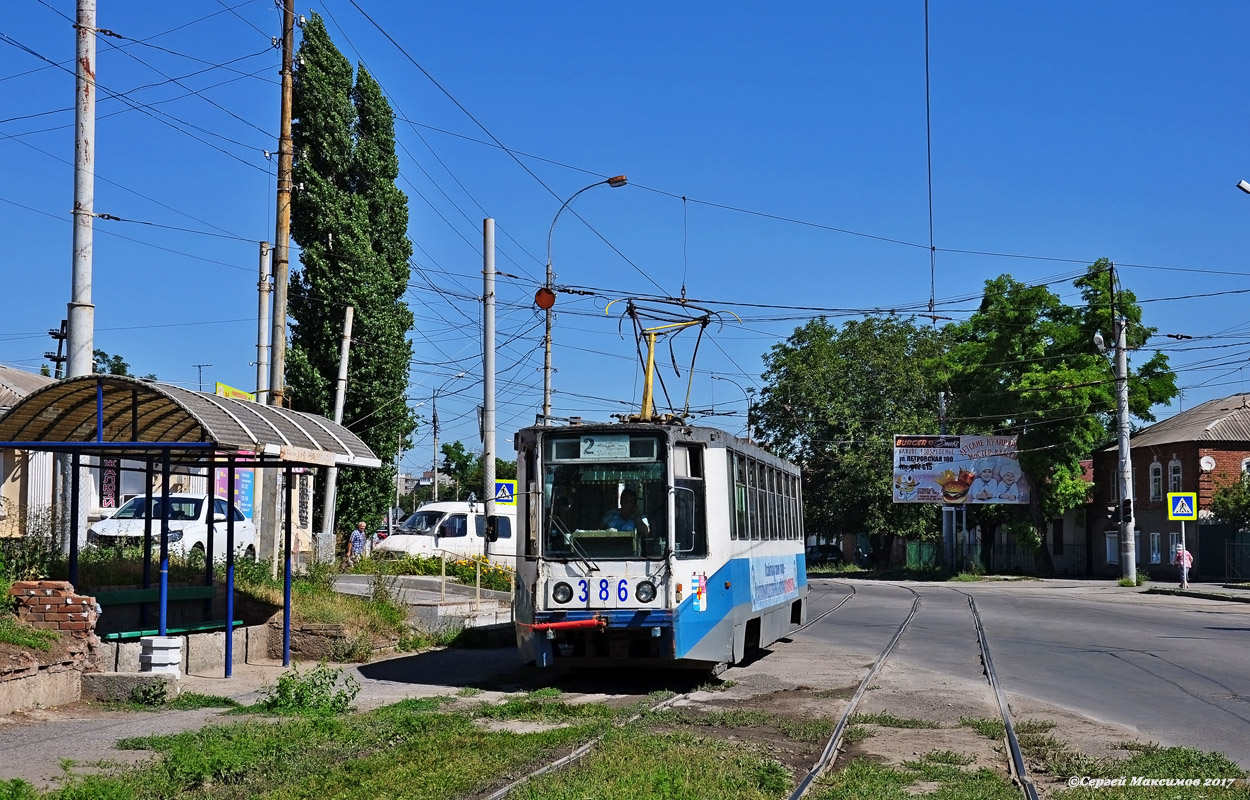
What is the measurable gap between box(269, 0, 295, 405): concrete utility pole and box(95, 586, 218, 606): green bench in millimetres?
5188

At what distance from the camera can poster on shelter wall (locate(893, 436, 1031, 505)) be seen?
2296 inches

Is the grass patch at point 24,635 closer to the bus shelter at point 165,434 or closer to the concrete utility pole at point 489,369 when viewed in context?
the bus shelter at point 165,434

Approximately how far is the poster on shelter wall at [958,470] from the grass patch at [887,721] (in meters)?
48.6

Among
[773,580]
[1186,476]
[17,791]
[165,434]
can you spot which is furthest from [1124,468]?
[17,791]

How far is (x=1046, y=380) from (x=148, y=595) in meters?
48.6

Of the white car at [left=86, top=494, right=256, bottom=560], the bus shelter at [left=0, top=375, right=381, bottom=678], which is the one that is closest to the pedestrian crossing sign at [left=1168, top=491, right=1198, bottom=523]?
the white car at [left=86, top=494, right=256, bottom=560]

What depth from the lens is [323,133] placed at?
117 feet

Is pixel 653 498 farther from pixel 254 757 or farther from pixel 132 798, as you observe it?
pixel 132 798

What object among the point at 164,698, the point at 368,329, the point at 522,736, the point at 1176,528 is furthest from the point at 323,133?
the point at 1176,528

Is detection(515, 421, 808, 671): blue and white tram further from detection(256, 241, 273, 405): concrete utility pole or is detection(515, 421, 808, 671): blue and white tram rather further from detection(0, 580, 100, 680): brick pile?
detection(256, 241, 273, 405): concrete utility pole

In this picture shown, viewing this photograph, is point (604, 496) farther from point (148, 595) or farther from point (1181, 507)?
point (1181, 507)

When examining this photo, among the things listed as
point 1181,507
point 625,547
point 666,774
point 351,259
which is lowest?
point 666,774

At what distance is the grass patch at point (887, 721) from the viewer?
37.0 feet

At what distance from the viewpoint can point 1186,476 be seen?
54.7m
